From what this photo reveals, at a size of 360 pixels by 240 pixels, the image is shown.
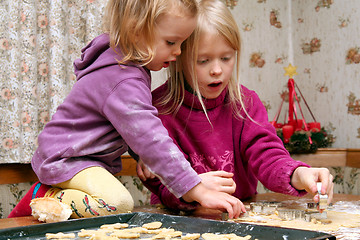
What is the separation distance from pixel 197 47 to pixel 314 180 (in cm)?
47

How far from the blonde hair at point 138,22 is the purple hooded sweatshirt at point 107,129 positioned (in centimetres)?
3

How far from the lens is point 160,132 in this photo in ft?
3.23

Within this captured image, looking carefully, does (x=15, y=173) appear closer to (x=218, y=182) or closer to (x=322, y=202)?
(x=218, y=182)

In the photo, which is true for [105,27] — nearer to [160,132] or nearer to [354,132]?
[160,132]

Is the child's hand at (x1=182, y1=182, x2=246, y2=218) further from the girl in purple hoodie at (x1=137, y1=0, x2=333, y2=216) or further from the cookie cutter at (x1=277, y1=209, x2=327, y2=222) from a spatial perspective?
the girl in purple hoodie at (x1=137, y1=0, x2=333, y2=216)

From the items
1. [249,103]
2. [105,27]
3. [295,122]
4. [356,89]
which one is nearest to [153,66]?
[105,27]

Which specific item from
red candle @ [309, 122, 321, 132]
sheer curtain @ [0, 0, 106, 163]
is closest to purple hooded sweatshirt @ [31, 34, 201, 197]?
sheer curtain @ [0, 0, 106, 163]

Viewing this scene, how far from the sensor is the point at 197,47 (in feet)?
4.01

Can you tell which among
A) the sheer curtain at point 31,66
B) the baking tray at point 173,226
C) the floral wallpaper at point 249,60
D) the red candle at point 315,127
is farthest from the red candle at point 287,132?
the baking tray at point 173,226

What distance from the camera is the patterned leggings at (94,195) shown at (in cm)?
99

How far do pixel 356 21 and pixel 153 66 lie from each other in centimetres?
165

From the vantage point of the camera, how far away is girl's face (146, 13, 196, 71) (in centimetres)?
108

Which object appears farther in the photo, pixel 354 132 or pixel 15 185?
pixel 354 132

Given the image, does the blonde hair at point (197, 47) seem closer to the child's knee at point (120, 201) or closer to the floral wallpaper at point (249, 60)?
the child's knee at point (120, 201)
